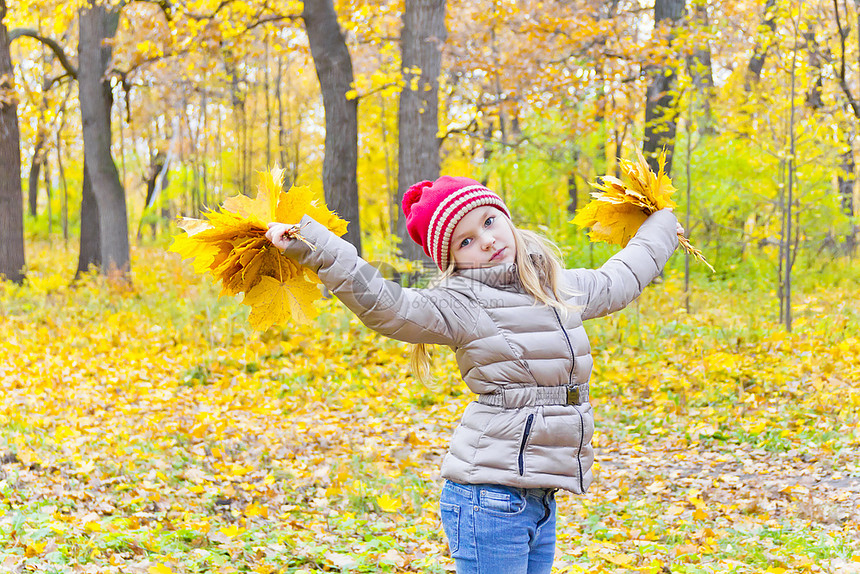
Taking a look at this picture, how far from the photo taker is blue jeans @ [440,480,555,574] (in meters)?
2.12

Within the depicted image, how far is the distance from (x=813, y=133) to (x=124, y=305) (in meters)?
9.15

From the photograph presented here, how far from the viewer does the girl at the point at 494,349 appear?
6.77ft

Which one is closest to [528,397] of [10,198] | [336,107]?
[336,107]

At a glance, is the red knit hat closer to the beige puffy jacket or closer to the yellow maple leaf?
the beige puffy jacket

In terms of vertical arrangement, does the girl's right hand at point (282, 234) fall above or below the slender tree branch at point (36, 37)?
below

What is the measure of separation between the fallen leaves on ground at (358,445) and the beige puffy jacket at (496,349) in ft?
5.12

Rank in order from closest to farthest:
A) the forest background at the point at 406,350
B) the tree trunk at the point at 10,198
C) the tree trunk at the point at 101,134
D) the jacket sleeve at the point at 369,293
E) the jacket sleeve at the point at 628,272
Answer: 1. the jacket sleeve at the point at 369,293
2. the jacket sleeve at the point at 628,272
3. the forest background at the point at 406,350
4. the tree trunk at the point at 101,134
5. the tree trunk at the point at 10,198

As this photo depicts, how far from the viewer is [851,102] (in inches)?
370

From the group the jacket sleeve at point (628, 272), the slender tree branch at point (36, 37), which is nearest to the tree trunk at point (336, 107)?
the slender tree branch at point (36, 37)

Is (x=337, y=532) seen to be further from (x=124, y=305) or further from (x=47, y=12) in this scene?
(x=47, y=12)

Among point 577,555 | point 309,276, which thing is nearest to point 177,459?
point 577,555

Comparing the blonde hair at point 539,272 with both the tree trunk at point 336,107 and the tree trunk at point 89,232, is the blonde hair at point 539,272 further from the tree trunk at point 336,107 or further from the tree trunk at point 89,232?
the tree trunk at point 89,232

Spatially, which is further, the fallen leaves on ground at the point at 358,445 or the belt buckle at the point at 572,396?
the fallen leaves on ground at the point at 358,445

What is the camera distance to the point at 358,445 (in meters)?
5.88
